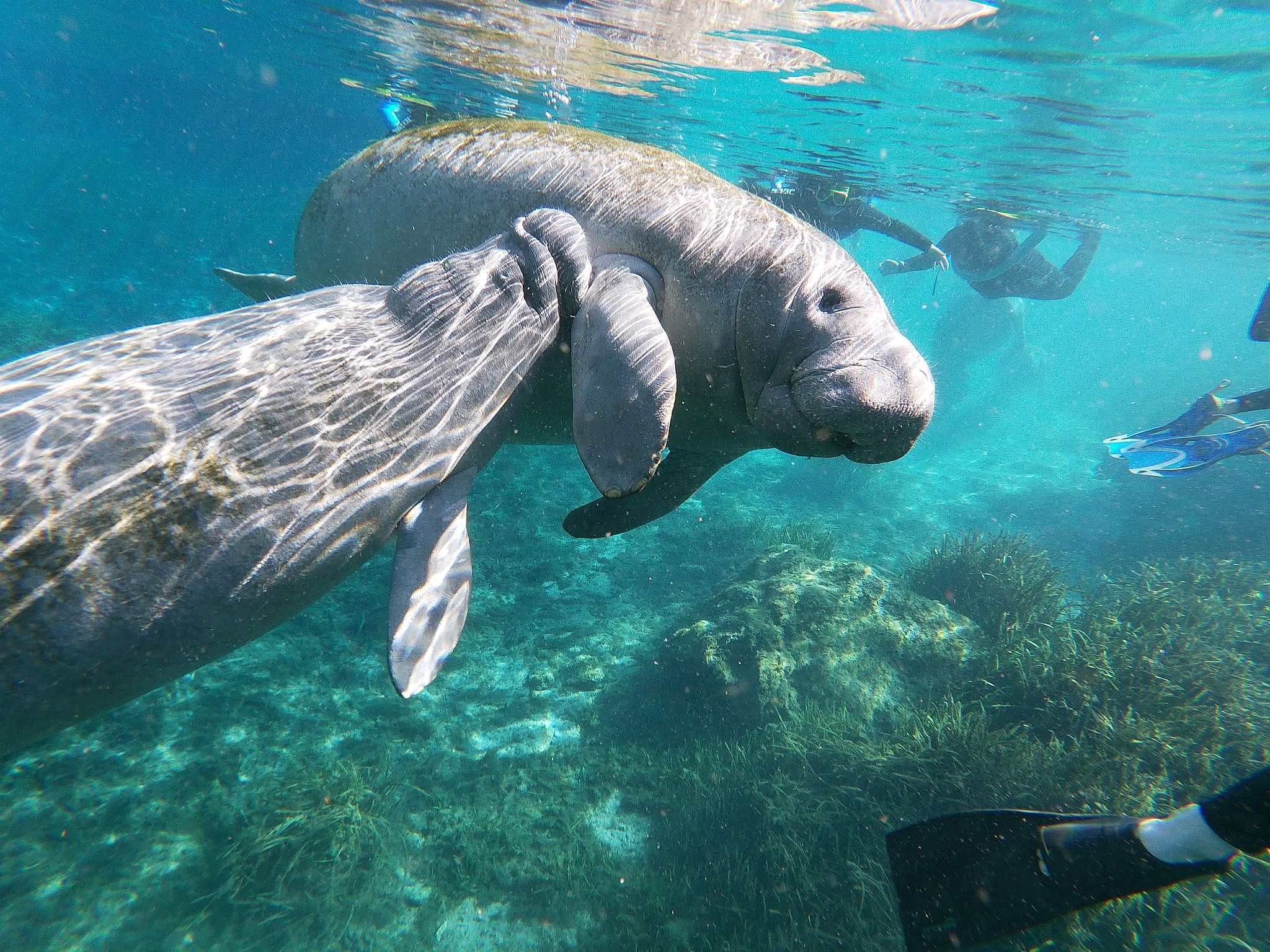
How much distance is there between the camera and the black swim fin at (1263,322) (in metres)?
8.95

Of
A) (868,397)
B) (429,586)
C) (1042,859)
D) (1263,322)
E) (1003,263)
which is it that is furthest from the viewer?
(1003,263)

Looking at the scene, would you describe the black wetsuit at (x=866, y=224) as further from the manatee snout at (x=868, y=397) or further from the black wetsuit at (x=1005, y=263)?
the manatee snout at (x=868, y=397)

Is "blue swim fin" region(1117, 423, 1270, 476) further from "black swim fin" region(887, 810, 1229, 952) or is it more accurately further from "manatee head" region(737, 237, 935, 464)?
"manatee head" region(737, 237, 935, 464)

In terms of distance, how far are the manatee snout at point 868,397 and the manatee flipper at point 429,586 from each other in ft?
5.52

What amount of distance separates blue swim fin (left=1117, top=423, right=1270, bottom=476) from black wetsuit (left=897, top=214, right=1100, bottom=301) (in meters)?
7.29

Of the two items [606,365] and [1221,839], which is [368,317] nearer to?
[606,365]

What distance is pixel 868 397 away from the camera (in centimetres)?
206

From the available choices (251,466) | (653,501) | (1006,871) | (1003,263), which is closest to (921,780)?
(1006,871)

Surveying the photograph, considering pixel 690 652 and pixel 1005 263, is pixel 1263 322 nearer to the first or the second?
pixel 1005 263

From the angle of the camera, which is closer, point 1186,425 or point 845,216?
point 1186,425

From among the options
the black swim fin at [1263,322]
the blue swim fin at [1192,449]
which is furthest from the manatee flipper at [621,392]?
the black swim fin at [1263,322]

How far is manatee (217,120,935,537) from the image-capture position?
216 centimetres

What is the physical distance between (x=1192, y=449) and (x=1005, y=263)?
31.2ft

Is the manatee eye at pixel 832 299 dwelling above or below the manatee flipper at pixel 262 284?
above
